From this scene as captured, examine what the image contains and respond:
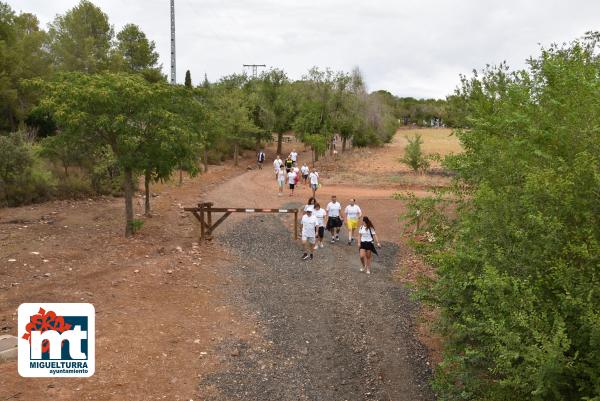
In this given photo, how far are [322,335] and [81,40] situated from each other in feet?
119

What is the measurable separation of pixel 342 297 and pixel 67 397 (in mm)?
6630

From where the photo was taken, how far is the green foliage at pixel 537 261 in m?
4.80

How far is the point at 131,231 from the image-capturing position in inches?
648

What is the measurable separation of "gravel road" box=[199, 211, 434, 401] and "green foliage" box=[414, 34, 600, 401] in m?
1.88

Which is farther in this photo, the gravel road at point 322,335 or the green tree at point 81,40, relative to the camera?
the green tree at point 81,40

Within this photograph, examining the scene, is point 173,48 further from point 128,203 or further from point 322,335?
point 322,335

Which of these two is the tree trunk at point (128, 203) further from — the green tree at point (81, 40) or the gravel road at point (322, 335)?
the green tree at point (81, 40)

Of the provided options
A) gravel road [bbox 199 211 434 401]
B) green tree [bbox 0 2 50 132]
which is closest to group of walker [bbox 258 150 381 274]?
gravel road [bbox 199 211 434 401]

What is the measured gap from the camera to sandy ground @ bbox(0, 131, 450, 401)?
26.2 feet

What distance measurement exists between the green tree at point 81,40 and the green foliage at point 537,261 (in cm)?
3529

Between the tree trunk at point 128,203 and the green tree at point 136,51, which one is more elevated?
the green tree at point 136,51

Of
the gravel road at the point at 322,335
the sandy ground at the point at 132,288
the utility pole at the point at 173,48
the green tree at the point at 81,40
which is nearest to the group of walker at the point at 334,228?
the gravel road at the point at 322,335

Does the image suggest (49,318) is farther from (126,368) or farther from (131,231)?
(131,231)

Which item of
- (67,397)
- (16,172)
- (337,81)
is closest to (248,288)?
(67,397)
